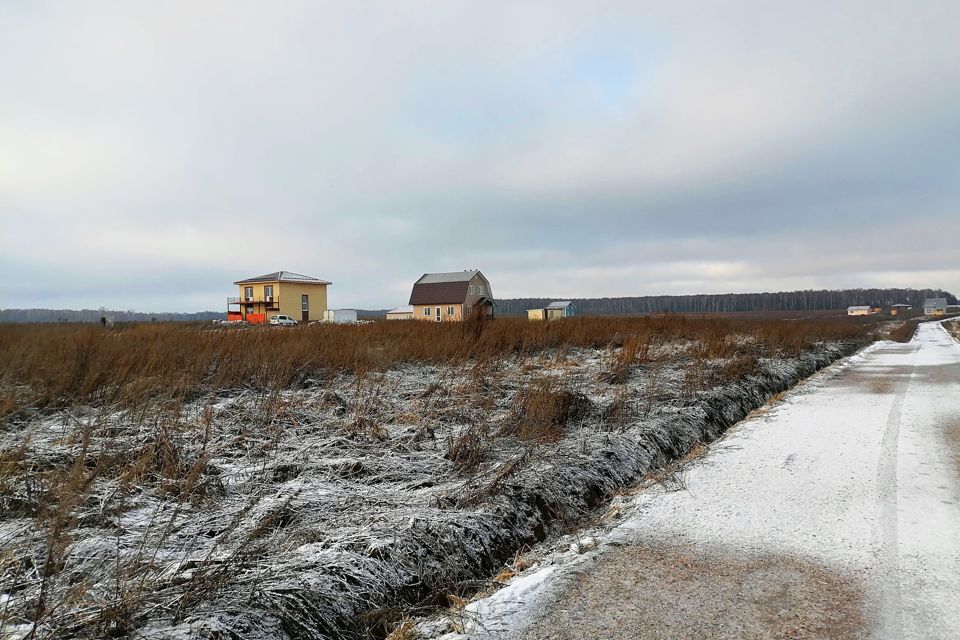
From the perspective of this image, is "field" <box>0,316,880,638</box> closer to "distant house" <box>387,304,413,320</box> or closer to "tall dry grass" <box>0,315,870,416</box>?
"tall dry grass" <box>0,315,870,416</box>

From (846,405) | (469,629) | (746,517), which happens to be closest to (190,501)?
(469,629)

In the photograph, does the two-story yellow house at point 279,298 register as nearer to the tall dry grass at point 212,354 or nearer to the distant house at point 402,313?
the distant house at point 402,313

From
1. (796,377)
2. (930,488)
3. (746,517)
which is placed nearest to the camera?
(746,517)

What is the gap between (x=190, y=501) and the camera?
3861 millimetres

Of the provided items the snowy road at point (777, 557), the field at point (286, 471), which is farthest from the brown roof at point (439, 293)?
the snowy road at point (777, 557)

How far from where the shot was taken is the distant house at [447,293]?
4628cm

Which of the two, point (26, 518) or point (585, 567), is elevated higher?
point (26, 518)

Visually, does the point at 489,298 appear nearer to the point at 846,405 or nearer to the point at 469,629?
the point at 846,405

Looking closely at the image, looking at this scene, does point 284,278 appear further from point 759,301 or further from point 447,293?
point 759,301

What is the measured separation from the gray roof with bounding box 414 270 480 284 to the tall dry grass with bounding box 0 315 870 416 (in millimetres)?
32358

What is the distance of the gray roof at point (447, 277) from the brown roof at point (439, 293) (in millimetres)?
592

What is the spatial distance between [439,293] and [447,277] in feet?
9.17

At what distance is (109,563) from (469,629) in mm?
1931

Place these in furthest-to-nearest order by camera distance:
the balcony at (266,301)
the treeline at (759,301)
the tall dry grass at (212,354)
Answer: the treeline at (759,301), the balcony at (266,301), the tall dry grass at (212,354)
